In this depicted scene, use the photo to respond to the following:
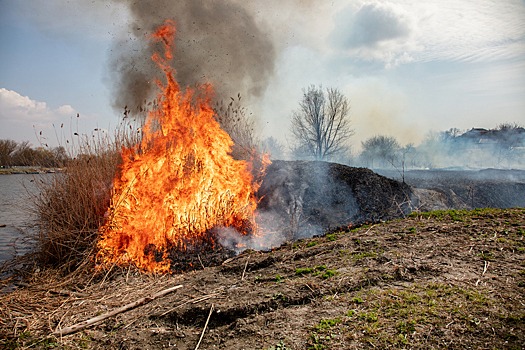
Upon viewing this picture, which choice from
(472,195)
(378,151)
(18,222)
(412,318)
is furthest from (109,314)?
(378,151)

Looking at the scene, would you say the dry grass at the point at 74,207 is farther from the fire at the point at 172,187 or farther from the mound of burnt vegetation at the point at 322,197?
the mound of burnt vegetation at the point at 322,197

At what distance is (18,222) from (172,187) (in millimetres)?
6904

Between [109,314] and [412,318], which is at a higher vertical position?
[412,318]

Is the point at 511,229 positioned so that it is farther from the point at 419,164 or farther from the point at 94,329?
the point at 419,164

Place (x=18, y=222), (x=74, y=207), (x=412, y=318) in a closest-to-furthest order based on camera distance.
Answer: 1. (x=412, y=318)
2. (x=74, y=207)
3. (x=18, y=222)

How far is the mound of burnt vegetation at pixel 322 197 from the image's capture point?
299 inches

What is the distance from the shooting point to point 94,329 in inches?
139

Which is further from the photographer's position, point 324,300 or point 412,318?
point 324,300

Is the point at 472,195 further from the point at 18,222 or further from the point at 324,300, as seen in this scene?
the point at 18,222

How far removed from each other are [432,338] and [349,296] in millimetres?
854

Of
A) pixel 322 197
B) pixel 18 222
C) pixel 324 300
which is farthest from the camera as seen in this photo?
pixel 18 222

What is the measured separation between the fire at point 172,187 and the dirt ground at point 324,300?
0.69 metres

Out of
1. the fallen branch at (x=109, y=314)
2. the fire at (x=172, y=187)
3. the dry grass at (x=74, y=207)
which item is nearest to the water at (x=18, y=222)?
the dry grass at (x=74, y=207)

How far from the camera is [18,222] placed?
1002 cm
